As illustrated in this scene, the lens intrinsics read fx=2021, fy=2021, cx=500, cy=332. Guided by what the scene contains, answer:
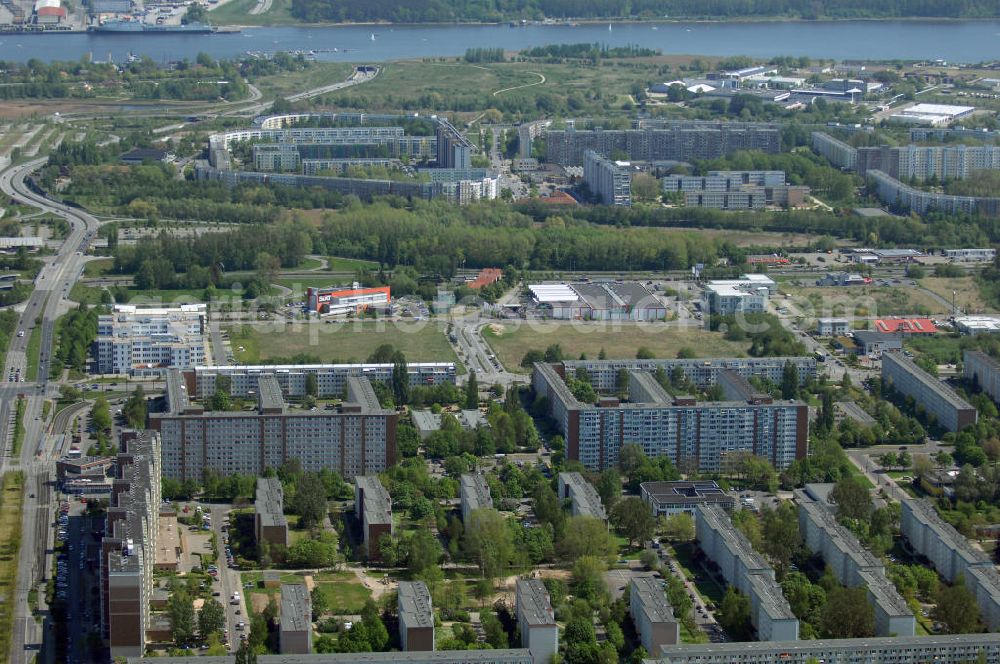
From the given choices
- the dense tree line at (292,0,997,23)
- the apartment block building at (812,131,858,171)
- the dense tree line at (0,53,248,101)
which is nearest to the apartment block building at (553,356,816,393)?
the apartment block building at (812,131,858,171)

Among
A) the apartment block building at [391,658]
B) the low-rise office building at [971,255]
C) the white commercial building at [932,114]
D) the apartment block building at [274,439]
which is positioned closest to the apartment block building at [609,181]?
the low-rise office building at [971,255]

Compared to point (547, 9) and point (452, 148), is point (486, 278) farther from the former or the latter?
point (547, 9)

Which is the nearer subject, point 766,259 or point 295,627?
point 295,627

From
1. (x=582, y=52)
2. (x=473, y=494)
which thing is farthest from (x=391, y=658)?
(x=582, y=52)

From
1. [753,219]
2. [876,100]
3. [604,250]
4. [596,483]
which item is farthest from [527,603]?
[876,100]

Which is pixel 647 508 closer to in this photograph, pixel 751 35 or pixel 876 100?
pixel 876 100

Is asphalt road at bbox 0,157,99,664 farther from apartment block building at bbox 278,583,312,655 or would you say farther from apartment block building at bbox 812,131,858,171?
apartment block building at bbox 812,131,858,171

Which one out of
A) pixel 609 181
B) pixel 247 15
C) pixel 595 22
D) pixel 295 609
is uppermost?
pixel 247 15
